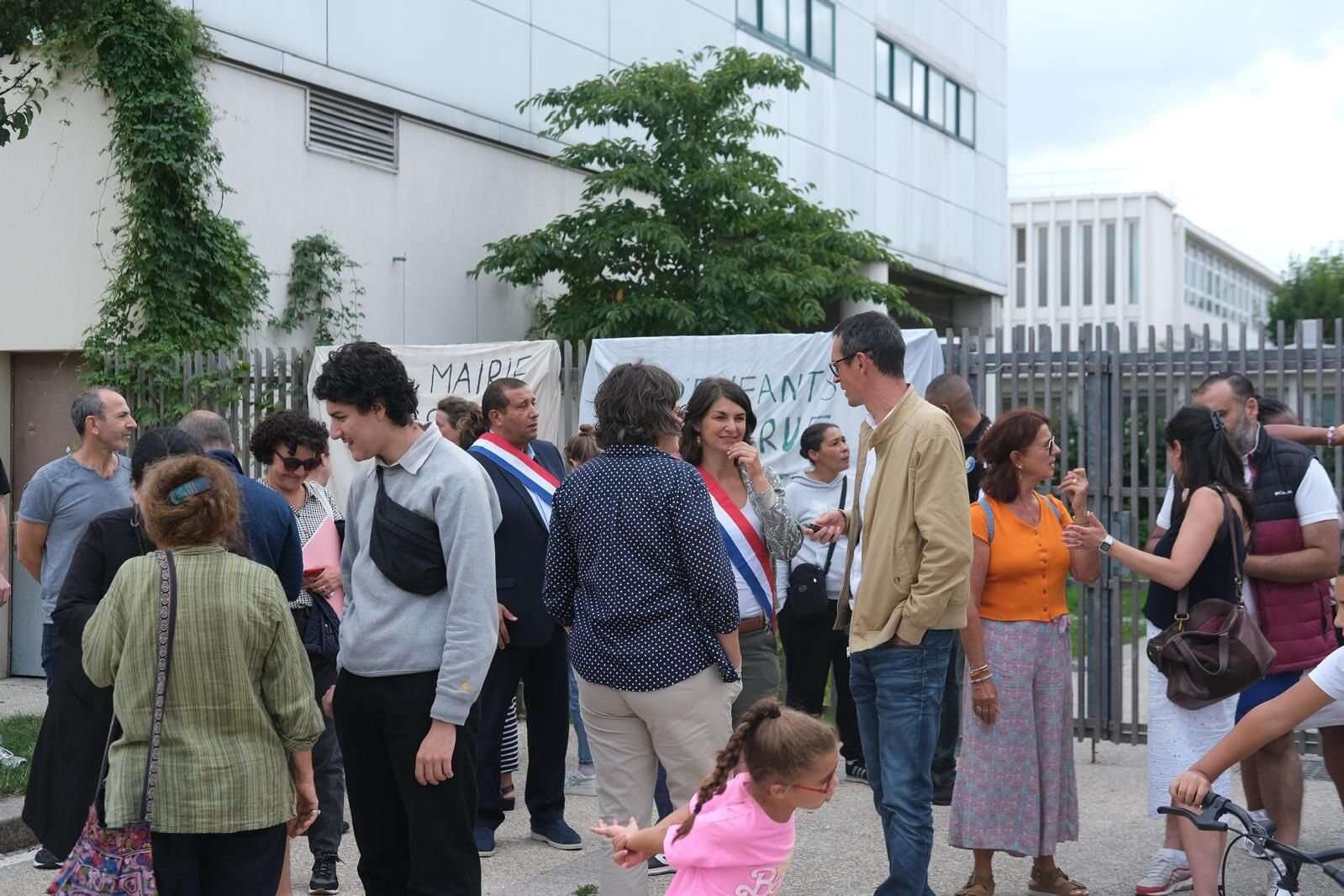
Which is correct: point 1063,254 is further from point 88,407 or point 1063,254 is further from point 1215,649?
point 1215,649

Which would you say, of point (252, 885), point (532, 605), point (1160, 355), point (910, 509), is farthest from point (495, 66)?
point (252, 885)

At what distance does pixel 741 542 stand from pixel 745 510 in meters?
0.15

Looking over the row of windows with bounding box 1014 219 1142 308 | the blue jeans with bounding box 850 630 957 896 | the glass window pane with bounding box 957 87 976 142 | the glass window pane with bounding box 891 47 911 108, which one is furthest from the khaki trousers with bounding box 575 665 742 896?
the row of windows with bounding box 1014 219 1142 308

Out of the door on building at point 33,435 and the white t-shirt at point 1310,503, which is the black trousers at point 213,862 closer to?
the white t-shirt at point 1310,503

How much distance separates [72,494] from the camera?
7.00m

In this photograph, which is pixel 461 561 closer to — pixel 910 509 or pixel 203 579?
pixel 203 579

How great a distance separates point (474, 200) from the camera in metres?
14.5

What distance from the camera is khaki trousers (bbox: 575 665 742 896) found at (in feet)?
15.3

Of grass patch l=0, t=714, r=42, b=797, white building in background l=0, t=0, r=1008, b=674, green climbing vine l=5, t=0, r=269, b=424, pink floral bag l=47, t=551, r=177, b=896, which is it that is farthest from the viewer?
white building in background l=0, t=0, r=1008, b=674

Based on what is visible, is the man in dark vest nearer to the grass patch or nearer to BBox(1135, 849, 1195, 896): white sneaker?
BBox(1135, 849, 1195, 896): white sneaker

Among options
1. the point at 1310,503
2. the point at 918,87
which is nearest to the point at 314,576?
the point at 1310,503

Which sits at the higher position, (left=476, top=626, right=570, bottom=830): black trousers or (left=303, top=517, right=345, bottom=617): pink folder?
(left=303, top=517, right=345, bottom=617): pink folder

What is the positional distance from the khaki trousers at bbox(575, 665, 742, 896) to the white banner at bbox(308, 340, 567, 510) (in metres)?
5.38

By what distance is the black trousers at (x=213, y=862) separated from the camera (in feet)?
12.7
